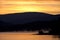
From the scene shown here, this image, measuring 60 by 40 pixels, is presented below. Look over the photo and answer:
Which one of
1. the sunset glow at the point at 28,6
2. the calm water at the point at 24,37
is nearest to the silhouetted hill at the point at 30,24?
the calm water at the point at 24,37

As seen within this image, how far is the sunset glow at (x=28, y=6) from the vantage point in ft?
2.55

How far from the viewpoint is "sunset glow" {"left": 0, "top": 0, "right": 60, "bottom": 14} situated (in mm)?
Answer: 776

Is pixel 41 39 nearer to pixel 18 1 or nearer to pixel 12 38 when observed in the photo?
pixel 12 38

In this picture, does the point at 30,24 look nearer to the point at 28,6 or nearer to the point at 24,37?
the point at 24,37

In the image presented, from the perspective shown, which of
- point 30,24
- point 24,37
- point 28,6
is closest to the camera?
point 30,24

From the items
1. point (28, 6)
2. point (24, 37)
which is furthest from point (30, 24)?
point (28, 6)

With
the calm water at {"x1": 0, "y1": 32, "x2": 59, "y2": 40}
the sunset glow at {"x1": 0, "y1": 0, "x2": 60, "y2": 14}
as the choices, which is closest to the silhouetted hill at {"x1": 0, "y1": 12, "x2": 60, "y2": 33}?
the calm water at {"x1": 0, "y1": 32, "x2": 59, "y2": 40}

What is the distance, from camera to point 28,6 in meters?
0.78

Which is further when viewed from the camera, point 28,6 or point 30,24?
point 28,6

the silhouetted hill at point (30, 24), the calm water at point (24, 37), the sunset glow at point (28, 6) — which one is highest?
the sunset glow at point (28, 6)

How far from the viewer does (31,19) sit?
1.79 ft

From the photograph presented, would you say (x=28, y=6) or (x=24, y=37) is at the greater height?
(x=28, y=6)

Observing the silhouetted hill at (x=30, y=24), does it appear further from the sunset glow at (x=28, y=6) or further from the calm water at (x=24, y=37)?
the sunset glow at (x=28, y=6)

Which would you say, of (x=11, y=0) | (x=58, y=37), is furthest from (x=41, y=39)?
(x=11, y=0)
